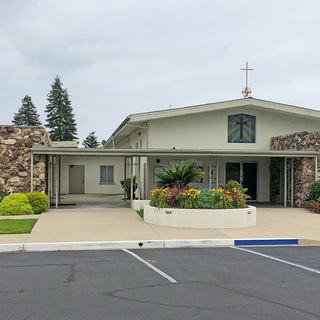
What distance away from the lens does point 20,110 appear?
7119 centimetres

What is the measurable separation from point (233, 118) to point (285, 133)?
3064 mm

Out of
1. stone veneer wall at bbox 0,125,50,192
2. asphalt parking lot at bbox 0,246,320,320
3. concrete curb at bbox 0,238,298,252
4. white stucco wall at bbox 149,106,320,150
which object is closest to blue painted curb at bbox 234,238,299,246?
concrete curb at bbox 0,238,298,252

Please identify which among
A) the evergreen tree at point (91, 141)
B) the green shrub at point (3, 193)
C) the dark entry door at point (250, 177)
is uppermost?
the evergreen tree at point (91, 141)

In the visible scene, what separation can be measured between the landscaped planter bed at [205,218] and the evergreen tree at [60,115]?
53.5 m

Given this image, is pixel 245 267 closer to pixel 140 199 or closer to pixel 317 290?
pixel 317 290

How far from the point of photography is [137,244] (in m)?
10.0

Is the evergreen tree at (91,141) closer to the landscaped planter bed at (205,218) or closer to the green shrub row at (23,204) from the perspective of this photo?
the green shrub row at (23,204)

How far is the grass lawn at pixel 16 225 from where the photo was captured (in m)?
11.3

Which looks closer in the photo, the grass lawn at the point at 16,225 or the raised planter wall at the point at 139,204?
the grass lawn at the point at 16,225

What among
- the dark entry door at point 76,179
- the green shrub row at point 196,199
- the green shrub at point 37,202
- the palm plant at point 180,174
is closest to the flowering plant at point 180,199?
the green shrub row at point 196,199

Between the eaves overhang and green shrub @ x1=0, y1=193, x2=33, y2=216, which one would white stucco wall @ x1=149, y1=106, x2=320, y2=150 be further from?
green shrub @ x1=0, y1=193, x2=33, y2=216

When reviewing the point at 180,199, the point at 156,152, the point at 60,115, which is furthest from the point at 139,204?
the point at 60,115

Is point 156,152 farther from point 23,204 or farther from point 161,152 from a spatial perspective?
point 23,204

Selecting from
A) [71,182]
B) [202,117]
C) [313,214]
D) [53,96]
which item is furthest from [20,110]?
[313,214]
